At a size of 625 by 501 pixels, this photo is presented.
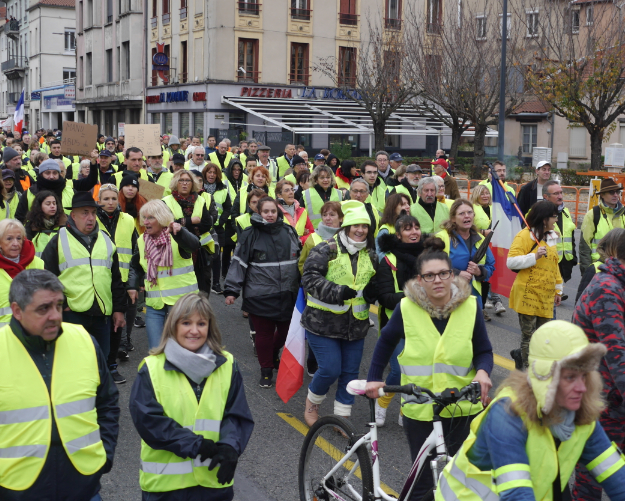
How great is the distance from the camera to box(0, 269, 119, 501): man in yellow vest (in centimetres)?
333

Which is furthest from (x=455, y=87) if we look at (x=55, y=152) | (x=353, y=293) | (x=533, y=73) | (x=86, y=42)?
(x=86, y=42)

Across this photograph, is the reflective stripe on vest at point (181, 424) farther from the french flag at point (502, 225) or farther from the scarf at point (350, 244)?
the french flag at point (502, 225)

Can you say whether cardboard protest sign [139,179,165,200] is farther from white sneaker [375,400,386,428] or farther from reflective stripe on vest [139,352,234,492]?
reflective stripe on vest [139,352,234,492]

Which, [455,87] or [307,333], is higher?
[455,87]

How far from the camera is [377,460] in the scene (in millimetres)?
4102

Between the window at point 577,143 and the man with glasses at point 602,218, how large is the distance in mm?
40769

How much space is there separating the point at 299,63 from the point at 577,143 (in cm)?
1840

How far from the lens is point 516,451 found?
2.69 metres

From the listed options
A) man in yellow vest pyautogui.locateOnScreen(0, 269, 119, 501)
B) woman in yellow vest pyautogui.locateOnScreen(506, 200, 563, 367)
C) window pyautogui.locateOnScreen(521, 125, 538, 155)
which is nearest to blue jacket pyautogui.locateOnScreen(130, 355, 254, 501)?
man in yellow vest pyautogui.locateOnScreen(0, 269, 119, 501)

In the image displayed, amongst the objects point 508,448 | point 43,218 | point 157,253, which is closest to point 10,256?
point 157,253

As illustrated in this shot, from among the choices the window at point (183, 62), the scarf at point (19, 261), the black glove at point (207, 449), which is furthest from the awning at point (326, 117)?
the black glove at point (207, 449)

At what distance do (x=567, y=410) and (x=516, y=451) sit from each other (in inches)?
9.1

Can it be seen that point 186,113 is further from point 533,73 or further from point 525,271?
point 525,271

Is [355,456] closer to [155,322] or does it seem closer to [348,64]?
[155,322]
